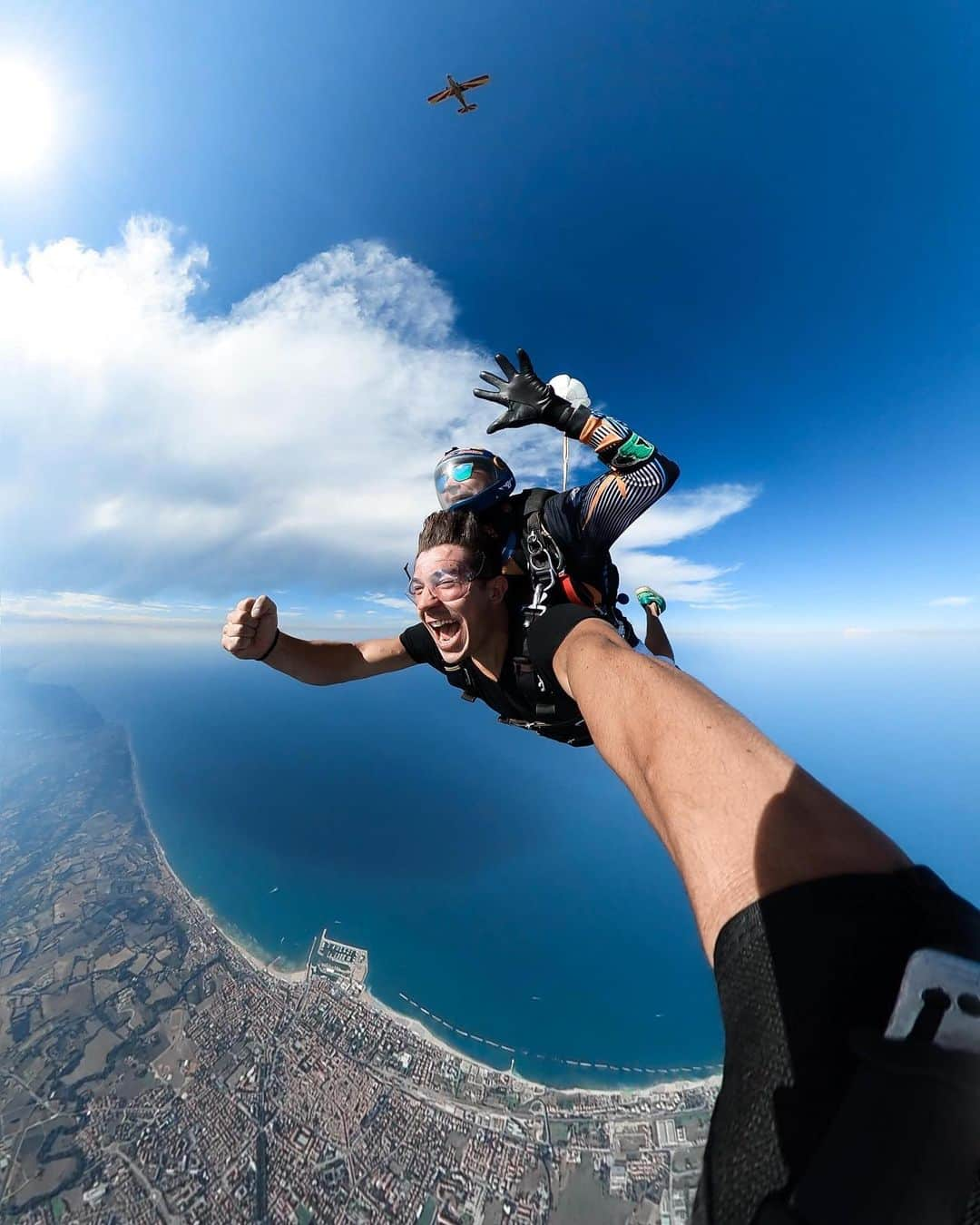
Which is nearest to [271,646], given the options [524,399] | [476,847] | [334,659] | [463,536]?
[334,659]

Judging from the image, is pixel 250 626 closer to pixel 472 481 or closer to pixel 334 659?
pixel 334 659

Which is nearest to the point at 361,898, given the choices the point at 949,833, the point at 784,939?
the point at 784,939

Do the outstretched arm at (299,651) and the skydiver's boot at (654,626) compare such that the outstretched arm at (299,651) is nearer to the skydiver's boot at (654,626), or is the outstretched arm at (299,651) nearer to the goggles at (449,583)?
the goggles at (449,583)

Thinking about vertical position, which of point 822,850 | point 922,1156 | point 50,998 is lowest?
point 50,998

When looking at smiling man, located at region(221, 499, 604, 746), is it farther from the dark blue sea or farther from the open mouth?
the dark blue sea

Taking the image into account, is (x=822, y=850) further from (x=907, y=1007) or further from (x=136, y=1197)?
(x=136, y=1197)

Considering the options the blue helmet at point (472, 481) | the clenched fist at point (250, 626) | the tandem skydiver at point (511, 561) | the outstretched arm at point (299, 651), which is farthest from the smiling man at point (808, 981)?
the clenched fist at point (250, 626)
